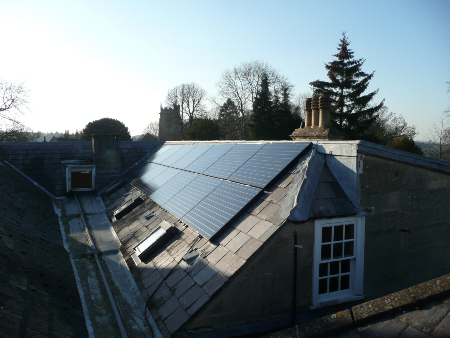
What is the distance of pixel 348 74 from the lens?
35.4 metres

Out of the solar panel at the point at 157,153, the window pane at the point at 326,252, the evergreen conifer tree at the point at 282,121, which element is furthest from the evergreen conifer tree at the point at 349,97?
the window pane at the point at 326,252

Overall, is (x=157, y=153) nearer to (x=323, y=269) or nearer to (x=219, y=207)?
(x=219, y=207)

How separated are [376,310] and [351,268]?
4.19 metres

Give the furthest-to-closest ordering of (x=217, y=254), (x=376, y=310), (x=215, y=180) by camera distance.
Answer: (x=215, y=180) → (x=217, y=254) → (x=376, y=310)

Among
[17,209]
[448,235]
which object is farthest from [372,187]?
[17,209]

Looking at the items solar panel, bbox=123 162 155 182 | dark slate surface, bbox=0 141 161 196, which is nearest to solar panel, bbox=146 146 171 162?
solar panel, bbox=123 162 155 182

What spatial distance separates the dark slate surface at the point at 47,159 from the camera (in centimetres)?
1625

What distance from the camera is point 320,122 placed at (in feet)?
75.0

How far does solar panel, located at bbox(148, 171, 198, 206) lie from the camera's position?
10337 millimetres

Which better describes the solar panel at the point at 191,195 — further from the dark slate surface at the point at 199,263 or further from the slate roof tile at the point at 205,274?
the slate roof tile at the point at 205,274

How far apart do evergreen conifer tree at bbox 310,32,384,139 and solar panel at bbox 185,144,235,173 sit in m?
26.0

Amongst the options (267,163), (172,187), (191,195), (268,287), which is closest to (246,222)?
(268,287)

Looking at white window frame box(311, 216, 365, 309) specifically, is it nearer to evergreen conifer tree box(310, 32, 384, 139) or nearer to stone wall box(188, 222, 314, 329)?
stone wall box(188, 222, 314, 329)

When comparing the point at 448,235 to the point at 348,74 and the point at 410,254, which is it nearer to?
the point at 410,254
